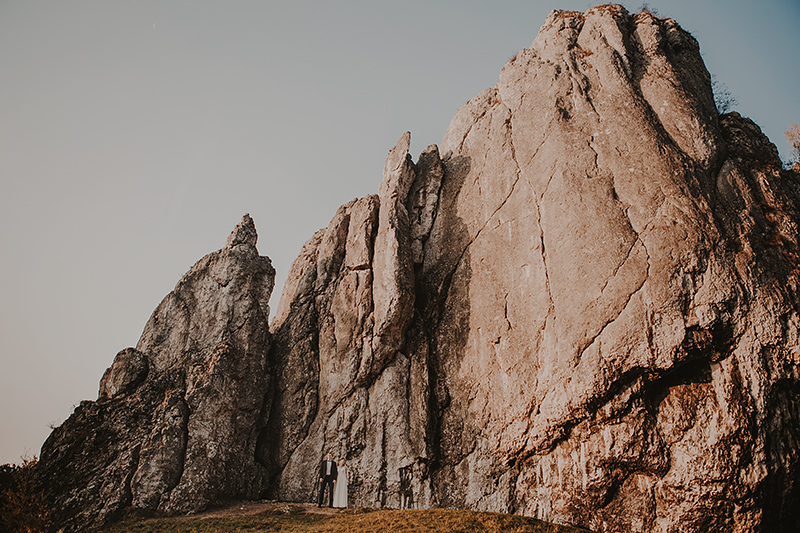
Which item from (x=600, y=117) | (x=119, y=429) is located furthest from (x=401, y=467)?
(x=600, y=117)

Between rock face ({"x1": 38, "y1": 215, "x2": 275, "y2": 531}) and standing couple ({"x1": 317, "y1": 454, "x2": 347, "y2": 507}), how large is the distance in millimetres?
3370

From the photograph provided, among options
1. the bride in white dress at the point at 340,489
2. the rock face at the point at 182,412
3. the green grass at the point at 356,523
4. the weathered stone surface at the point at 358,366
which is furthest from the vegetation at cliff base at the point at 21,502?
the bride in white dress at the point at 340,489

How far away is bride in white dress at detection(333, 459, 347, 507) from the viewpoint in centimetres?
2084

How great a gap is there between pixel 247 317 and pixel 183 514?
8742mm

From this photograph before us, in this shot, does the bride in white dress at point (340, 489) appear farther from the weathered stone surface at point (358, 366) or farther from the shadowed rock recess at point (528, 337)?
the shadowed rock recess at point (528, 337)

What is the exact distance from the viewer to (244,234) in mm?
26750

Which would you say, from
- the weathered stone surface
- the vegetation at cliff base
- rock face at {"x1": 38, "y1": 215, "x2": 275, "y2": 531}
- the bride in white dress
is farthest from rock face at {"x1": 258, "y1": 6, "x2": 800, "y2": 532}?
the vegetation at cliff base

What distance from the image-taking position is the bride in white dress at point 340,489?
20.8m

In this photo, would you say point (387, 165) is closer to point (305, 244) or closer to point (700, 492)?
point (305, 244)

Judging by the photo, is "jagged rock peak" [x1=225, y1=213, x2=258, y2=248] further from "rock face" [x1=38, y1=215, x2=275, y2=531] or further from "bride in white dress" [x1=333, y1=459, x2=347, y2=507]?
"bride in white dress" [x1=333, y1=459, x2=347, y2=507]

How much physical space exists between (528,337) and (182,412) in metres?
14.7

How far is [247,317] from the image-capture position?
2455 cm

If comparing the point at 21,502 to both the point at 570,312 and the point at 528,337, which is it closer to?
the point at 528,337

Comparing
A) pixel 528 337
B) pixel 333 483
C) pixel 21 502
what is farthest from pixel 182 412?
pixel 528 337
